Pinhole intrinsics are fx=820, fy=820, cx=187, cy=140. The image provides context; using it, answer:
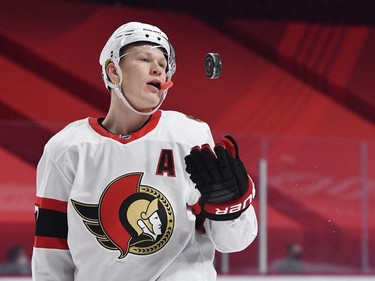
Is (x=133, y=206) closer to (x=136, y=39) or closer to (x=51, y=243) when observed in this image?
(x=51, y=243)

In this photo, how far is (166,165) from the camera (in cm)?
147

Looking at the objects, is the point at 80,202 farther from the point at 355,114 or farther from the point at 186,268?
the point at 355,114

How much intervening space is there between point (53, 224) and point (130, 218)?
0.16 metres

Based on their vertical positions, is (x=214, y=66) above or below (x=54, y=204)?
above

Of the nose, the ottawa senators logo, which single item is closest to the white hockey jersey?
the ottawa senators logo

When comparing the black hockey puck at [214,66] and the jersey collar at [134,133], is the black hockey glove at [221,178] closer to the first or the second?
the jersey collar at [134,133]

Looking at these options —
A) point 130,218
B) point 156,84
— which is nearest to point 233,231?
point 130,218

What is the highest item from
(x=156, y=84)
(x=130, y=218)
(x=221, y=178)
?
(x=156, y=84)

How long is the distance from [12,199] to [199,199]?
89.6 inches

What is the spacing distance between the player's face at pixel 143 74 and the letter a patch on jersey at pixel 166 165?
0.34ft

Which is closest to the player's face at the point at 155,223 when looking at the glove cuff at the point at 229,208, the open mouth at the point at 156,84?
the glove cuff at the point at 229,208

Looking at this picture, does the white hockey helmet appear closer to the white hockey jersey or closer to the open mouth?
the open mouth

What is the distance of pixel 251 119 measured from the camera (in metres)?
5.43

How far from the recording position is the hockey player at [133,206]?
1.46m
